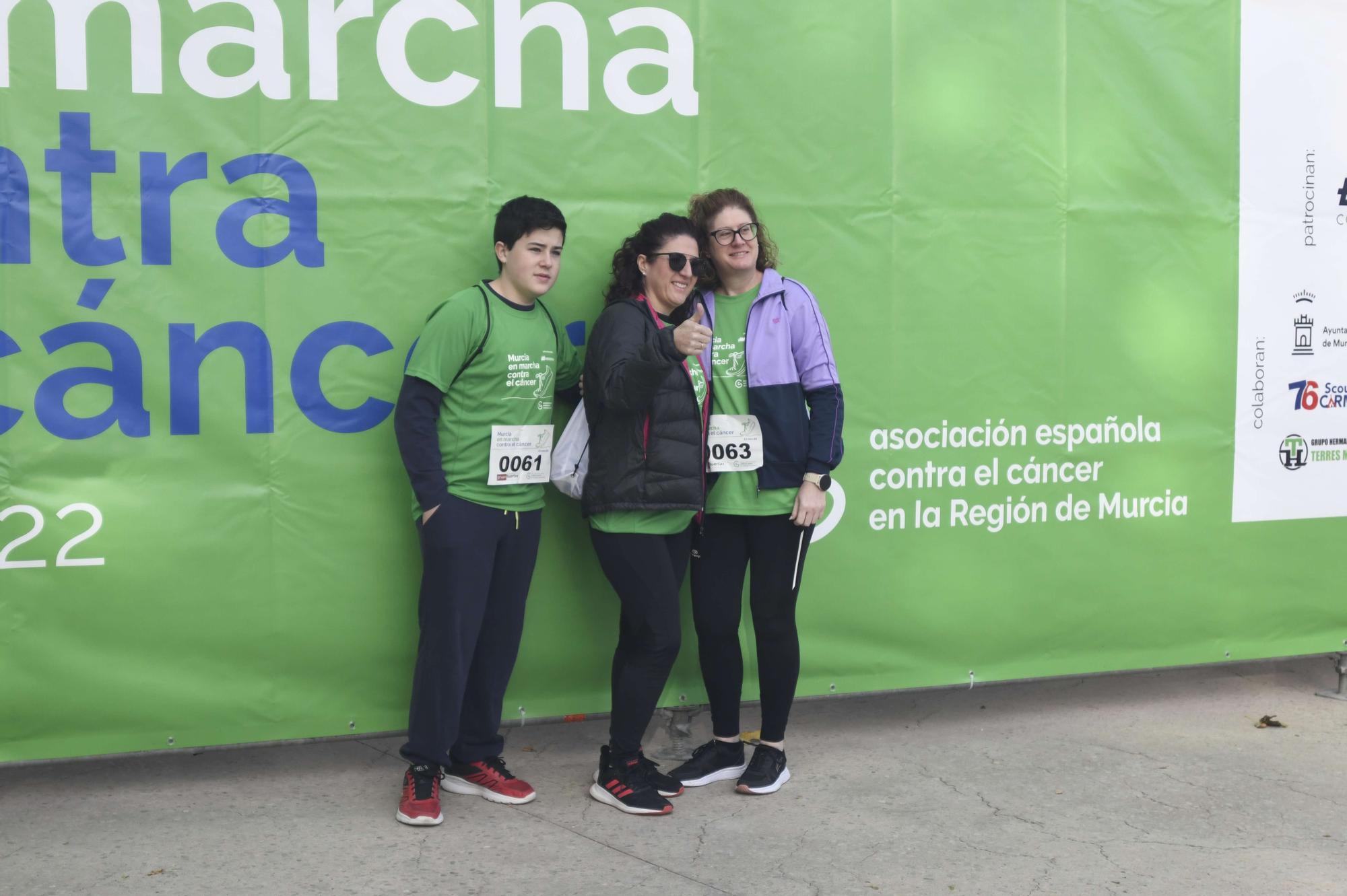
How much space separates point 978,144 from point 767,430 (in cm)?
149

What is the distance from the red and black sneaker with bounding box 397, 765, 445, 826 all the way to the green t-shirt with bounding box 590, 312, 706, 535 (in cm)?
91

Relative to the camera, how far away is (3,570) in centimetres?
379

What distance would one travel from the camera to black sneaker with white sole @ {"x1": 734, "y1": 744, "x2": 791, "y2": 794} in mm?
4027

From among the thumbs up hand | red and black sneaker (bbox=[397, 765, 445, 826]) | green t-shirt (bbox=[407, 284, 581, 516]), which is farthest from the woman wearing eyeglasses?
red and black sneaker (bbox=[397, 765, 445, 826])

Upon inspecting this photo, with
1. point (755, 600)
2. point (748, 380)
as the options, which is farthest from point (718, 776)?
point (748, 380)

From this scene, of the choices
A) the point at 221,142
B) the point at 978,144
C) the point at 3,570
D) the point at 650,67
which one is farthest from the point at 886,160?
the point at 3,570

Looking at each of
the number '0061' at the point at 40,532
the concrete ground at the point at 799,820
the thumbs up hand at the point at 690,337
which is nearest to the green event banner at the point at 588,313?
the number '0061' at the point at 40,532

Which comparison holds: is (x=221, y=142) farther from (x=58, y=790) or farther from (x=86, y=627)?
(x=58, y=790)

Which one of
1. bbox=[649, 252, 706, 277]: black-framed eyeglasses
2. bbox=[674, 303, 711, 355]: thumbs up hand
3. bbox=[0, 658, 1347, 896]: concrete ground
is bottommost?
bbox=[0, 658, 1347, 896]: concrete ground

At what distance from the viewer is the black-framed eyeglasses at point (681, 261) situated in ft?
12.5

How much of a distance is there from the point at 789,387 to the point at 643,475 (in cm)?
58

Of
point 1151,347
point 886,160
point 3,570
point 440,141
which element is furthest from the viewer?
point 1151,347

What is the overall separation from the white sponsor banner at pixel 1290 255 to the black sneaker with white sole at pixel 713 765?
7.67 feet

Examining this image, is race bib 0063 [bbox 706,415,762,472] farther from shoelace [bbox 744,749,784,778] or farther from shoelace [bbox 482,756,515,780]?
shoelace [bbox 482,756,515,780]
